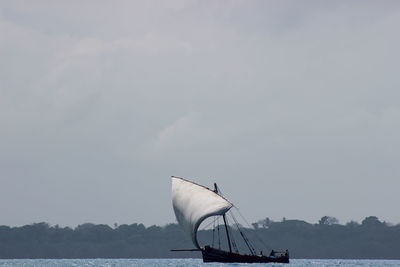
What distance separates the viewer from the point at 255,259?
5349 inches

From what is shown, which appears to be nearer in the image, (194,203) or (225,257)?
(194,203)

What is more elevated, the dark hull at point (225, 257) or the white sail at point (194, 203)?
the white sail at point (194, 203)

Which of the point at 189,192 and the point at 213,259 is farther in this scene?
the point at 213,259

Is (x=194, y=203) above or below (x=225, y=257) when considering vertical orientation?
above

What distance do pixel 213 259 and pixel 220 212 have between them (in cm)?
1112

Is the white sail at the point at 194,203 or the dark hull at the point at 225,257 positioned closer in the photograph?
the white sail at the point at 194,203

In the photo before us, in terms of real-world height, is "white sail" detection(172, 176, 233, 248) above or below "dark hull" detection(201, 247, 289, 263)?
above

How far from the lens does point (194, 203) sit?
126312mm

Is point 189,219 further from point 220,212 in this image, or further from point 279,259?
point 279,259

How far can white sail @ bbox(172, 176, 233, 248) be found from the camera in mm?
126250

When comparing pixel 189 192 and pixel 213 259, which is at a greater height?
pixel 189 192

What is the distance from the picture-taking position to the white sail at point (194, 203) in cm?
12625

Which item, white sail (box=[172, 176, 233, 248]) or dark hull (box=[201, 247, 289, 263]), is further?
dark hull (box=[201, 247, 289, 263])

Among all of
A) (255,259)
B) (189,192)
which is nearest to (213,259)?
(255,259)
